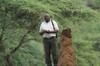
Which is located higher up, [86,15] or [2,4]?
[2,4]

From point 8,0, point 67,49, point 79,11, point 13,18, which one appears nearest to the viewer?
point 67,49

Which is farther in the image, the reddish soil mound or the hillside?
A: the hillside

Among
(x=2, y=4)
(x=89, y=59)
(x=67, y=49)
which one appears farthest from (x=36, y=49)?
(x=67, y=49)

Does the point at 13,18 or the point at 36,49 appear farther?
the point at 36,49

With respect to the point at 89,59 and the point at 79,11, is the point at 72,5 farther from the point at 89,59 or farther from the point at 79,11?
the point at 89,59

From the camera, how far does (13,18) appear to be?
7.13 m

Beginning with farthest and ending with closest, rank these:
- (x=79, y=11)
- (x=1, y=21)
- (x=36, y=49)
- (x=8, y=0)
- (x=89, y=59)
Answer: (x=36, y=49) → (x=89, y=59) → (x=79, y=11) → (x=1, y=21) → (x=8, y=0)

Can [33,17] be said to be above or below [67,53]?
above

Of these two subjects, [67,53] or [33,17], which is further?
[33,17]

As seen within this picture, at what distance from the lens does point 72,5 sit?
25.1 feet

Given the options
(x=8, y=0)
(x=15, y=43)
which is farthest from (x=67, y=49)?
(x=15, y=43)

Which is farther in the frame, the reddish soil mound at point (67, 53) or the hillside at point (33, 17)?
the hillside at point (33, 17)

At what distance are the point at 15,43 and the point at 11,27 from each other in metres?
1.77

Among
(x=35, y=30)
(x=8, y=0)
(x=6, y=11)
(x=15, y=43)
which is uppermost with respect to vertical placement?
(x=8, y=0)
